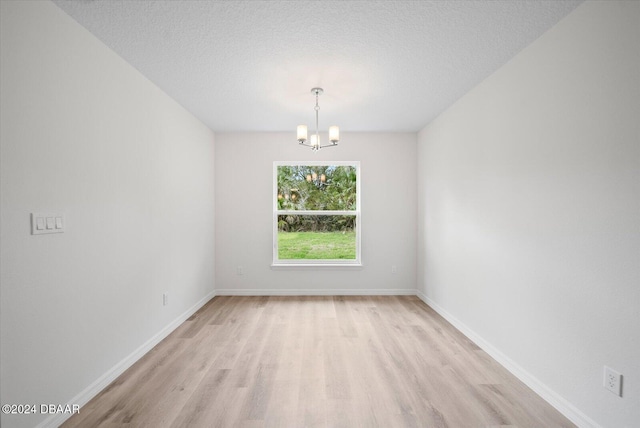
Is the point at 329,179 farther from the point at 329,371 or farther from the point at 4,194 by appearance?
the point at 4,194

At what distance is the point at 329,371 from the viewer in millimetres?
2365

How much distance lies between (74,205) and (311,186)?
123 inches

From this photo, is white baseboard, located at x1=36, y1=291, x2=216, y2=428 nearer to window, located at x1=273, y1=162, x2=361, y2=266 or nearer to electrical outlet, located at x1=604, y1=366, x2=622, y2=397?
window, located at x1=273, y1=162, x2=361, y2=266

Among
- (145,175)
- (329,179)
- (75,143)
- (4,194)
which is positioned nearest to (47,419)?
(4,194)

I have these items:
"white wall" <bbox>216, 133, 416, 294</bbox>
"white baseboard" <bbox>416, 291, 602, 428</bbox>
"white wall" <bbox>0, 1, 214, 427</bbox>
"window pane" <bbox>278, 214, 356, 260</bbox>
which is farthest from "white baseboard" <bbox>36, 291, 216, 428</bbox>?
"white baseboard" <bbox>416, 291, 602, 428</bbox>

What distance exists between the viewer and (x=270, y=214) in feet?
15.0

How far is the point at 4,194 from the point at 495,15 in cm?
285

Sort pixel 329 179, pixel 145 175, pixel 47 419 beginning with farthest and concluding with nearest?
1. pixel 329 179
2. pixel 145 175
3. pixel 47 419

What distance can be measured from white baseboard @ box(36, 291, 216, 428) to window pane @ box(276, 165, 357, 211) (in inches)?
85.2

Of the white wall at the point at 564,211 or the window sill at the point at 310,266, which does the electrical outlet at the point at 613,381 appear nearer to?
the white wall at the point at 564,211

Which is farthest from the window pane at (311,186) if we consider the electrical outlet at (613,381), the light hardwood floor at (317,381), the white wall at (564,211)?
the electrical outlet at (613,381)

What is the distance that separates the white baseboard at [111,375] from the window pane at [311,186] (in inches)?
85.2

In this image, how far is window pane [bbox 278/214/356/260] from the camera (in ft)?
15.3

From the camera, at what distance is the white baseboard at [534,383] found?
177cm
